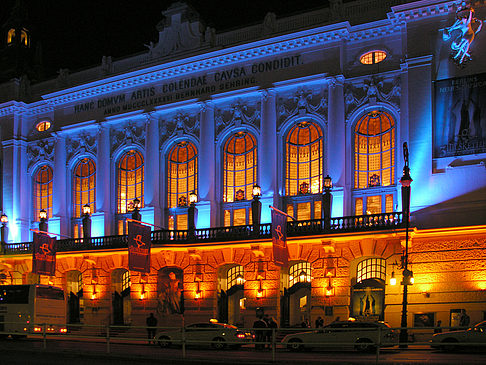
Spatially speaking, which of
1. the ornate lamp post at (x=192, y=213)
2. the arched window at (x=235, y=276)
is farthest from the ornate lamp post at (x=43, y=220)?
the arched window at (x=235, y=276)

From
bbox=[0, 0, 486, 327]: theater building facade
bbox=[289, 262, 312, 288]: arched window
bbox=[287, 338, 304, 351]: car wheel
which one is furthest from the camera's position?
bbox=[289, 262, 312, 288]: arched window

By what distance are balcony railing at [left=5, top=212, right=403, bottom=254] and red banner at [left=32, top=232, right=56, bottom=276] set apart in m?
2.67

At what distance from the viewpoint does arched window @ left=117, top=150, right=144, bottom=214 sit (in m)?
47.1

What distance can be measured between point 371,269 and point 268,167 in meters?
9.28

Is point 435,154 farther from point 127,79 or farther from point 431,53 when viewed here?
point 127,79

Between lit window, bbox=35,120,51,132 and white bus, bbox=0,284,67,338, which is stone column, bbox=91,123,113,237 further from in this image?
white bus, bbox=0,284,67,338

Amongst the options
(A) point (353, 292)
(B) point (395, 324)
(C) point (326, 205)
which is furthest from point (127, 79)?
(B) point (395, 324)

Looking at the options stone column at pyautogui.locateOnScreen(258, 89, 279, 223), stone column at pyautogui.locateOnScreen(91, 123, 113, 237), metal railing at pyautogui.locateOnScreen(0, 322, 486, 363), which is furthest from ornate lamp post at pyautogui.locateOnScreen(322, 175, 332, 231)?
stone column at pyautogui.locateOnScreen(91, 123, 113, 237)

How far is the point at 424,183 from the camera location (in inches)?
1400

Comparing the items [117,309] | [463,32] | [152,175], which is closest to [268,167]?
[152,175]

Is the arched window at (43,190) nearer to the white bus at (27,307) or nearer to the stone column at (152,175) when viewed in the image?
the stone column at (152,175)

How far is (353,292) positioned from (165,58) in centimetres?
2102

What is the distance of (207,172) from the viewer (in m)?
43.2

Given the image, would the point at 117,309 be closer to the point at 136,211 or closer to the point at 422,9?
the point at 136,211
